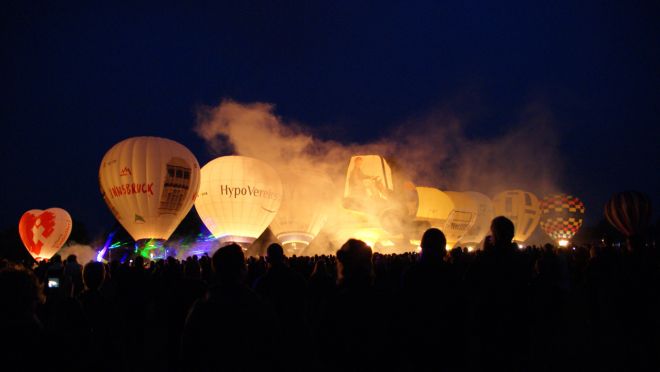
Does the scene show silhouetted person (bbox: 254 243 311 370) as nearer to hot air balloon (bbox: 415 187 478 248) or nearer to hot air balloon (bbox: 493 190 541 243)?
hot air balloon (bbox: 415 187 478 248)

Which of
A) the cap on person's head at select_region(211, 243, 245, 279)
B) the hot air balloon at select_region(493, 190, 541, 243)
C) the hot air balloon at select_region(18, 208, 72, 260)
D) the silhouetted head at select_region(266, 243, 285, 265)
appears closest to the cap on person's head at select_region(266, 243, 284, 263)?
the silhouetted head at select_region(266, 243, 285, 265)

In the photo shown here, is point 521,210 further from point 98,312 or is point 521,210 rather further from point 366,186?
point 98,312

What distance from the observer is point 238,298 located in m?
2.33

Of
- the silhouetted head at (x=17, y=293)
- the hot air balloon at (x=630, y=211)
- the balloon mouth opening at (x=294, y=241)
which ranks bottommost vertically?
the silhouetted head at (x=17, y=293)

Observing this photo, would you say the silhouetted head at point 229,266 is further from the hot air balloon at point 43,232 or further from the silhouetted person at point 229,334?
the hot air balloon at point 43,232

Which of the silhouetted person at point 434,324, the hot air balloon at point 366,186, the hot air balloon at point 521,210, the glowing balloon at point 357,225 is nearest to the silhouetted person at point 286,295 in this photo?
the silhouetted person at point 434,324

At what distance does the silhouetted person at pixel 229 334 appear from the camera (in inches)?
89.1

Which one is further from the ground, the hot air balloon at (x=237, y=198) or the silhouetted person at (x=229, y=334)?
A: the hot air balloon at (x=237, y=198)

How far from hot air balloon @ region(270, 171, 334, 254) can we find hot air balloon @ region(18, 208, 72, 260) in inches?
507

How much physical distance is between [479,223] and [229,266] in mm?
40899

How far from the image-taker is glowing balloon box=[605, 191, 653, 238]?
2551cm

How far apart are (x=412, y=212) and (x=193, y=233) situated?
28411 millimetres

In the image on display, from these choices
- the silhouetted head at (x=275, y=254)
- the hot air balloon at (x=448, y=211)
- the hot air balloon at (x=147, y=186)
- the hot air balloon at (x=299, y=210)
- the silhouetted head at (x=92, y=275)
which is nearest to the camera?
the silhouetted head at (x=92, y=275)

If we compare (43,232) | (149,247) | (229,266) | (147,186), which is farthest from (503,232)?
(43,232)
